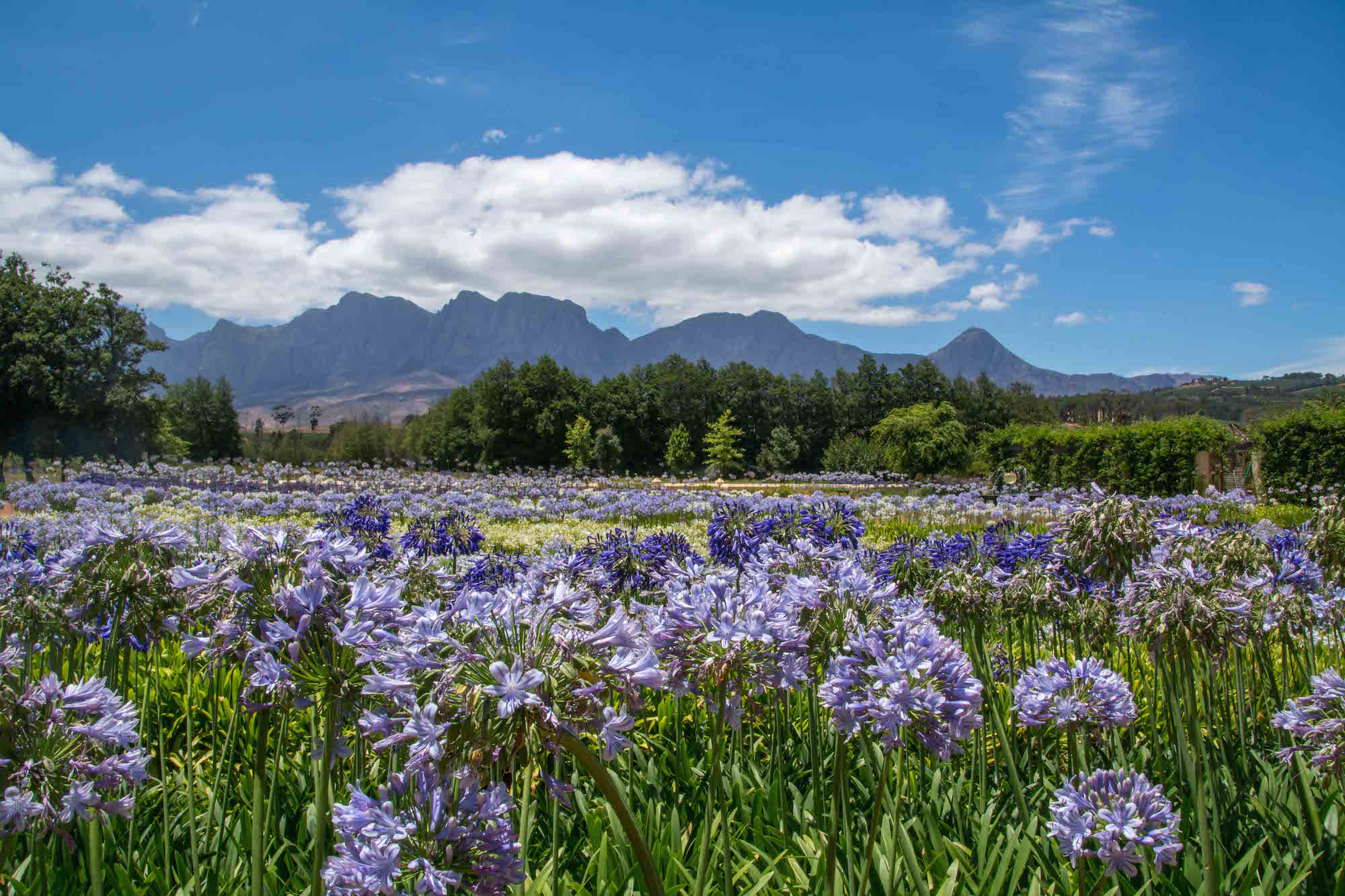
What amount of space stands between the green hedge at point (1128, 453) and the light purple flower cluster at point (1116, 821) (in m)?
23.6

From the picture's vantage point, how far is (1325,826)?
357 cm

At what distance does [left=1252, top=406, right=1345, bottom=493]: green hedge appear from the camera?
2339 cm

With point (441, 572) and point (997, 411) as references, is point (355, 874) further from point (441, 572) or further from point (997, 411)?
point (997, 411)

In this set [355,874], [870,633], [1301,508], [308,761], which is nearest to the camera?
[355,874]

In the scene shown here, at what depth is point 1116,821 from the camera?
229 cm

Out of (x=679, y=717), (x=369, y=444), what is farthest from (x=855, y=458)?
(x=369, y=444)

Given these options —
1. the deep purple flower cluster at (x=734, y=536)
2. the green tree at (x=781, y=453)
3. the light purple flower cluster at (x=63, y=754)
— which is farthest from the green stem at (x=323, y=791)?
the green tree at (x=781, y=453)

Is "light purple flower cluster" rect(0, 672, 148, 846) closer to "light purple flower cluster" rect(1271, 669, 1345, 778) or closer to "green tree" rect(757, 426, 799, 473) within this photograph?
"light purple flower cluster" rect(1271, 669, 1345, 778)

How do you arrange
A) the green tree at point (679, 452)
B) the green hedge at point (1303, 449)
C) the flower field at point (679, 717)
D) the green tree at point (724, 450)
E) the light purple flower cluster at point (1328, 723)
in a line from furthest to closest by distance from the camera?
the green tree at point (679, 452) < the green tree at point (724, 450) < the green hedge at point (1303, 449) < the light purple flower cluster at point (1328, 723) < the flower field at point (679, 717)

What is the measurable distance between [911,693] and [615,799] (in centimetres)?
87

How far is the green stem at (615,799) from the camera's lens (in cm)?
162

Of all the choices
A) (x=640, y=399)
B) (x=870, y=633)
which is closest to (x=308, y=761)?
(x=870, y=633)

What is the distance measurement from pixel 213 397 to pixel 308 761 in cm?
11419

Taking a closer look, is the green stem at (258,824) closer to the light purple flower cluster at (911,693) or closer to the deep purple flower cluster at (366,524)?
the light purple flower cluster at (911,693)
